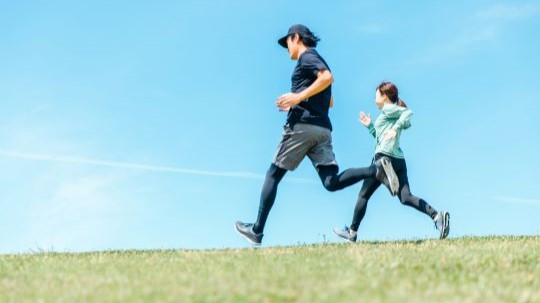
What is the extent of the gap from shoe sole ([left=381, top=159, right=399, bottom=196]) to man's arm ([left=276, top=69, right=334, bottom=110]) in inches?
70.5

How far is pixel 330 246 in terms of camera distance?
1123 centimetres

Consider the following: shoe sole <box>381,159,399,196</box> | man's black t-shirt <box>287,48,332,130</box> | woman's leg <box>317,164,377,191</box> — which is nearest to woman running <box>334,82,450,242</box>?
shoe sole <box>381,159,399,196</box>

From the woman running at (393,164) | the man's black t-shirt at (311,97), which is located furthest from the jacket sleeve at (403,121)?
the man's black t-shirt at (311,97)

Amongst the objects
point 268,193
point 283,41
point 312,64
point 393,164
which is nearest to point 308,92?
point 312,64

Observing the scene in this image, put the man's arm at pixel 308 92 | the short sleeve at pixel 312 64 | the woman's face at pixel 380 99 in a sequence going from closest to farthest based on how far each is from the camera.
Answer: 1. the man's arm at pixel 308 92
2. the short sleeve at pixel 312 64
3. the woman's face at pixel 380 99

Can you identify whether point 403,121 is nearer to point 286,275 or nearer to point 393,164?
point 393,164

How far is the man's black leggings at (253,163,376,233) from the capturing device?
1136cm

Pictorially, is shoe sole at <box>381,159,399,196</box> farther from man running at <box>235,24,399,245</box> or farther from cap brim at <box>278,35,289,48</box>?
cap brim at <box>278,35,289,48</box>

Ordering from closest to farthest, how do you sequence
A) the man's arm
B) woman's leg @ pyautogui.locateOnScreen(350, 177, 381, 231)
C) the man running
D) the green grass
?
the green grass → the man's arm → the man running → woman's leg @ pyautogui.locateOnScreen(350, 177, 381, 231)

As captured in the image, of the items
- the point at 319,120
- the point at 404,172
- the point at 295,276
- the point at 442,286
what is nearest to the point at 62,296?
the point at 295,276

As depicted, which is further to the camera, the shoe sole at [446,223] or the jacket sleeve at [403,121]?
the shoe sole at [446,223]

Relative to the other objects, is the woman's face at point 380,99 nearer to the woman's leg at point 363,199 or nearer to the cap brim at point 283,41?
the woman's leg at point 363,199

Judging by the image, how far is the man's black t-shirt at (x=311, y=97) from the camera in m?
11.1

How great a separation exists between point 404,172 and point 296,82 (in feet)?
8.87
